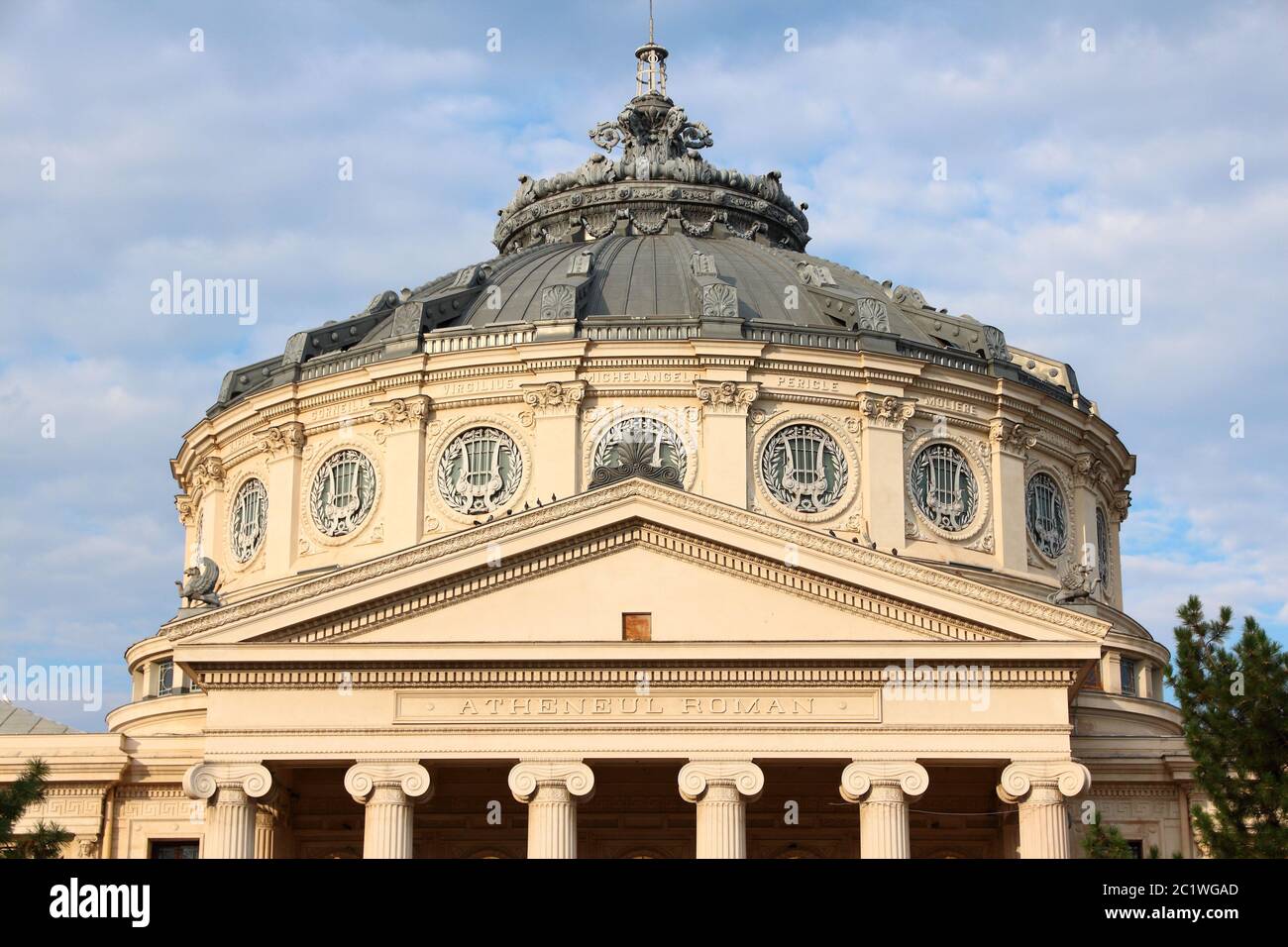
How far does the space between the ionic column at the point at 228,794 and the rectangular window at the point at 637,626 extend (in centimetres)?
831

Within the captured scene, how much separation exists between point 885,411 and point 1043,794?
61.6 ft

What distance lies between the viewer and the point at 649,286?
2640 inches

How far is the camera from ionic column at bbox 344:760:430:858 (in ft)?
155

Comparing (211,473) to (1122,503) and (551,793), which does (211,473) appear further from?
(1122,503)

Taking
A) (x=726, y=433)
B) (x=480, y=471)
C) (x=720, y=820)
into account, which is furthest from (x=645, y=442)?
A: (x=720, y=820)

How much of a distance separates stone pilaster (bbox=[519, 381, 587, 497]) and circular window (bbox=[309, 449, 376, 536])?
5.31 metres

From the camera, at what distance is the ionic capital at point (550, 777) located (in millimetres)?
47156

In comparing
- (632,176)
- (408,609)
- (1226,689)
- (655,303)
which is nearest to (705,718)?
(408,609)

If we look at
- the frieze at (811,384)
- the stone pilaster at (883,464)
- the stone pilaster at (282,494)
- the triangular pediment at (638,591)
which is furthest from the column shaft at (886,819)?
the stone pilaster at (282,494)

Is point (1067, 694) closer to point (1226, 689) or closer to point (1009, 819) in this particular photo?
point (1009, 819)

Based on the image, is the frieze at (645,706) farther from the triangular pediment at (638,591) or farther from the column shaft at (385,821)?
the column shaft at (385,821)

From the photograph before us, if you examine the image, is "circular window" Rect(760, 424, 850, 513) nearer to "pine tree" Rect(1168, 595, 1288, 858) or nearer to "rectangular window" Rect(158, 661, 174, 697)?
"rectangular window" Rect(158, 661, 174, 697)

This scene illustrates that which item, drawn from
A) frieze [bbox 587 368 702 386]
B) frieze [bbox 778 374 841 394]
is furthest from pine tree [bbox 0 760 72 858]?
frieze [bbox 778 374 841 394]

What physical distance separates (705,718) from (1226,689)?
12691 mm
